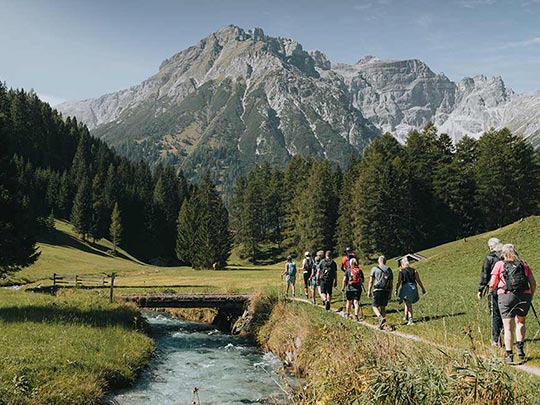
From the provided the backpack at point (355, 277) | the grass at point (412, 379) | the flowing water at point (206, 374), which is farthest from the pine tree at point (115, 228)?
the grass at point (412, 379)

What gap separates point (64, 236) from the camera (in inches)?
3617

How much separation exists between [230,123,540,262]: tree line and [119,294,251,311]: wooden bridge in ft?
123

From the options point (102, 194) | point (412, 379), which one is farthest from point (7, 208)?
→ point (102, 194)

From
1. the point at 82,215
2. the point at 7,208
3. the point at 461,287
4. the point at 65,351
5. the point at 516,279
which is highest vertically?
the point at 82,215

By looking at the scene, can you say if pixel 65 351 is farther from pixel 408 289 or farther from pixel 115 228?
pixel 115 228

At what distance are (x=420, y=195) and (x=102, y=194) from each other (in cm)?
7411

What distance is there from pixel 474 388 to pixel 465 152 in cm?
8131

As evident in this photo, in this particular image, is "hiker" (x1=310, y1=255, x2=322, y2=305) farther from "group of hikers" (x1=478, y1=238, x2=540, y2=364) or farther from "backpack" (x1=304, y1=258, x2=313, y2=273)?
"group of hikers" (x1=478, y1=238, x2=540, y2=364)

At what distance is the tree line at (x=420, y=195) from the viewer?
68500 mm

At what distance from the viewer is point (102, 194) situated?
111438mm

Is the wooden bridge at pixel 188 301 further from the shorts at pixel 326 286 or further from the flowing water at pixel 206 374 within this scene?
the shorts at pixel 326 286

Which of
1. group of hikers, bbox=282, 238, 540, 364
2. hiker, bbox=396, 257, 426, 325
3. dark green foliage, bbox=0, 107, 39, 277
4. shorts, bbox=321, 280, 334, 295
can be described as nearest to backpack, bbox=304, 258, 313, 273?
shorts, bbox=321, 280, 334, 295

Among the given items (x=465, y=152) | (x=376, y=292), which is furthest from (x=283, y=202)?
(x=376, y=292)

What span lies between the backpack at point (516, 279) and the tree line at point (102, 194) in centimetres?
6497
